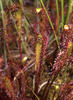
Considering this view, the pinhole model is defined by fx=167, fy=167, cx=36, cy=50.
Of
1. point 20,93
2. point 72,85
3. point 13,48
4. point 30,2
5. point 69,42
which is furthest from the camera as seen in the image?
point 30,2

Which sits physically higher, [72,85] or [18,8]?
[18,8]

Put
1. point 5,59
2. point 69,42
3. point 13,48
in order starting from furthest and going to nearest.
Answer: point 13,48 → point 5,59 → point 69,42

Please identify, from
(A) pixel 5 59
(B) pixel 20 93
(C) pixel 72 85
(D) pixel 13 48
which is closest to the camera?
(C) pixel 72 85

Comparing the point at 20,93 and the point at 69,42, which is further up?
the point at 69,42

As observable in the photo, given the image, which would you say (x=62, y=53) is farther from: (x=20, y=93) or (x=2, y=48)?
(x=2, y=48)

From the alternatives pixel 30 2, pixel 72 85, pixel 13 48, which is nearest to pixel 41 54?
pixel 72 85

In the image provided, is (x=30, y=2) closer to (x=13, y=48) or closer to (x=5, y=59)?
(x=13, y=48)

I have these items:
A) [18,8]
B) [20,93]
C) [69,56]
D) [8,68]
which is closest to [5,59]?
[8,68]

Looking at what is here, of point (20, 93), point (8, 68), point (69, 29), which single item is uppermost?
point (69, 29)

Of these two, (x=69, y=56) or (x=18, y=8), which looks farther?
(x=18, y=8)
